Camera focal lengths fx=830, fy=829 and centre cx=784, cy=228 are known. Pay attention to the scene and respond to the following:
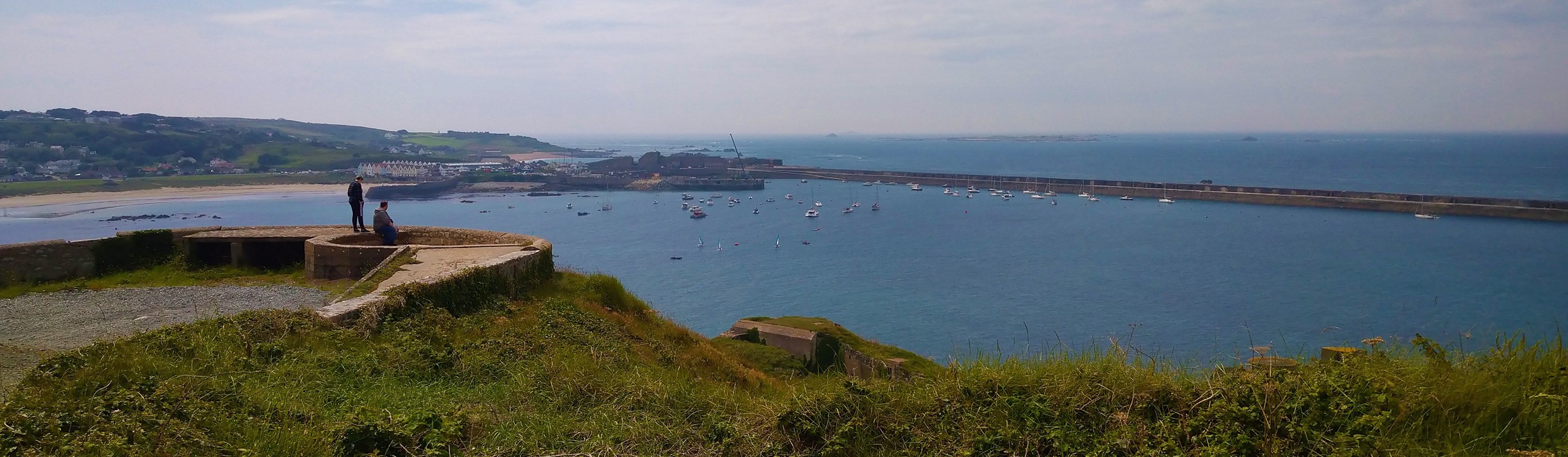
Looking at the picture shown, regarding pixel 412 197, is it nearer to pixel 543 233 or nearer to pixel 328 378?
pixel 543 233

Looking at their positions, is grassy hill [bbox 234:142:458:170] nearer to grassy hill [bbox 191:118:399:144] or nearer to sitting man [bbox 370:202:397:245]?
grassy hill [bbox 191:118:399:144]

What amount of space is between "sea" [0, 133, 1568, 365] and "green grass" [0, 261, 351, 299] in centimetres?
1050

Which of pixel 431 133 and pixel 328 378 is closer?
pixel 328 378

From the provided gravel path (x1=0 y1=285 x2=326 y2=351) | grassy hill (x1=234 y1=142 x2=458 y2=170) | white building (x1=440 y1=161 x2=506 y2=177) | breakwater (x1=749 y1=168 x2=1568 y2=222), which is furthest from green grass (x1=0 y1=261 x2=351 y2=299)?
white building (x1=440 y1=161 x2=506 y2=177)

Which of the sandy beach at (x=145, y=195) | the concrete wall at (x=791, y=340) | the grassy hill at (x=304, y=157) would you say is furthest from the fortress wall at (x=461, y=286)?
the grassy hill at (x=304, y=157)

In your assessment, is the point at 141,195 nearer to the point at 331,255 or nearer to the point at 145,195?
the point at 145,195

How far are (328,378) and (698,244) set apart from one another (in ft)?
167

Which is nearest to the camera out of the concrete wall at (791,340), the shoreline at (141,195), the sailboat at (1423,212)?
the concrete wall at (791,340)

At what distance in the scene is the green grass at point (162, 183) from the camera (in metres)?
62.4

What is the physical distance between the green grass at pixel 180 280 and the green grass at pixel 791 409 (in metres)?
5.17

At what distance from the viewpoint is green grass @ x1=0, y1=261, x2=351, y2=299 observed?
10.0 metres

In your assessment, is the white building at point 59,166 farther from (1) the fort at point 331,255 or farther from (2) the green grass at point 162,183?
(1) the fort at point 331,255

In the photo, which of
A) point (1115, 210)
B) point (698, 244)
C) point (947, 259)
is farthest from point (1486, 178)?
point (698, 244)

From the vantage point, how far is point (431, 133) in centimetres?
18850
